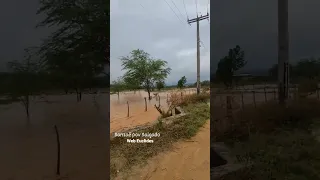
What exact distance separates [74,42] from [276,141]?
1952 millimetres

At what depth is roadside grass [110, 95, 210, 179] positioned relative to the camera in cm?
256

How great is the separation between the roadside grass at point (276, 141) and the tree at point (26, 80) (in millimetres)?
1643

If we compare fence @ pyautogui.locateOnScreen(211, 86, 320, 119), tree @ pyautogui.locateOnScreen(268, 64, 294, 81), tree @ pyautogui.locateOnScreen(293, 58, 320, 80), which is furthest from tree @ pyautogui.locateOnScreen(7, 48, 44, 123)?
tree @ pyautogui.locateOnScreen(293, 58, 320, 80)

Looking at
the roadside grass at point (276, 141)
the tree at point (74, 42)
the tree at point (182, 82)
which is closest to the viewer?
the roadside grass at point (276, 141)

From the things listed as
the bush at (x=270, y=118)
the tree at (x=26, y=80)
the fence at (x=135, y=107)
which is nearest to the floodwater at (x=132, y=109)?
the fence at (x=135, y=107)

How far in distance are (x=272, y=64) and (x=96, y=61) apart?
152 cm

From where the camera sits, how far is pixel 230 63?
253 centimetres

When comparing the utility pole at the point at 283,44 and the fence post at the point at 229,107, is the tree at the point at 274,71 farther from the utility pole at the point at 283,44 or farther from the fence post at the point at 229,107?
the fence post at the point at 229,107

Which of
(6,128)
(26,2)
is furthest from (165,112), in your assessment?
(26,2)

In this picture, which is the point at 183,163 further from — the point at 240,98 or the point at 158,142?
the point at 240,98

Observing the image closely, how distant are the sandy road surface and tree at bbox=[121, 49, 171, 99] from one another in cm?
59

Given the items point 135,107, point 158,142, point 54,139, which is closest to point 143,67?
point 135,107

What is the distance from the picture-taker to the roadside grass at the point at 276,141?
96.3 inches

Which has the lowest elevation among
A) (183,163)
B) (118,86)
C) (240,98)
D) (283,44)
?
(183,163)
